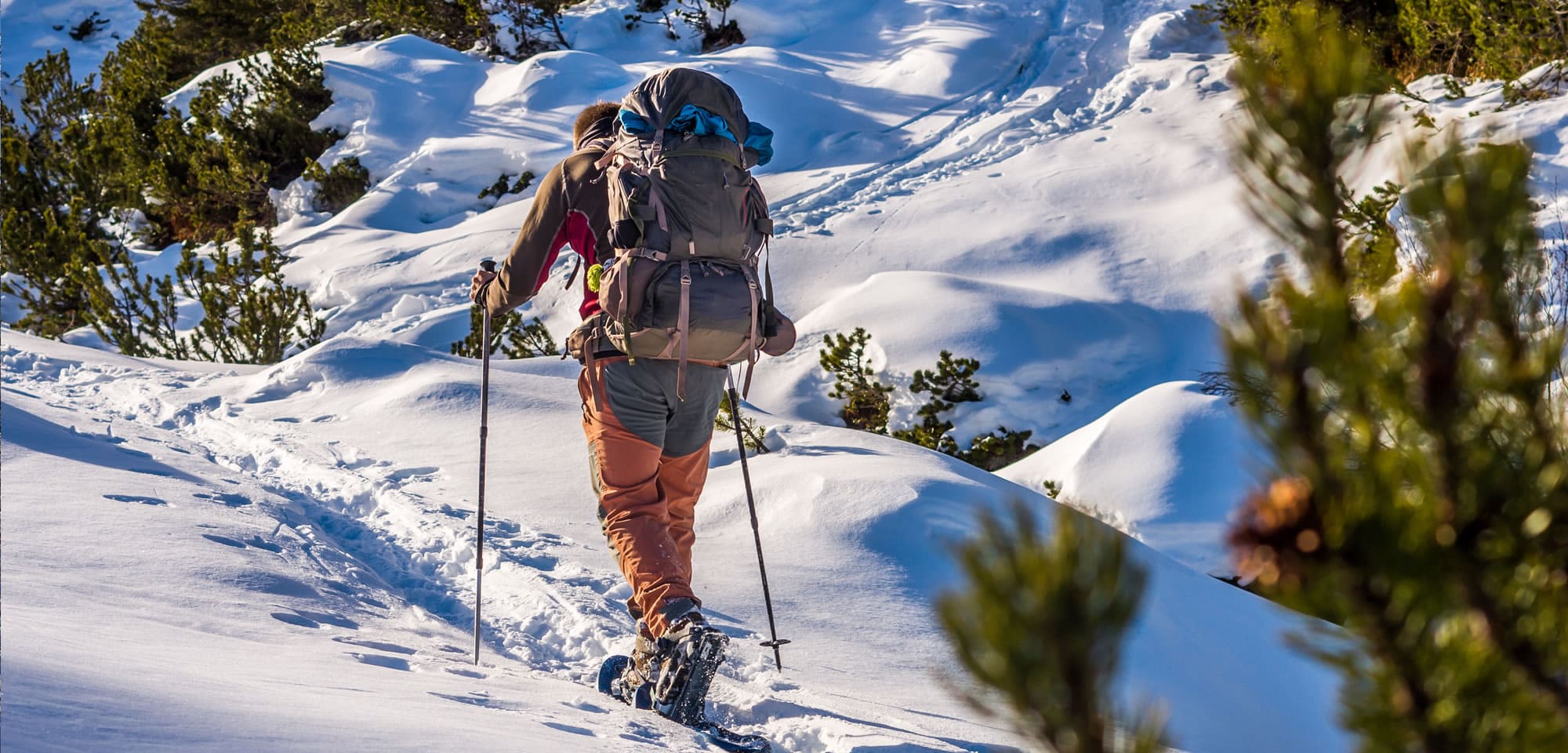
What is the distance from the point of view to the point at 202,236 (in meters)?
13.5

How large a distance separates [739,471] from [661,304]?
2.10 m

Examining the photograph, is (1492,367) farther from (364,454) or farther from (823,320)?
(823,320)

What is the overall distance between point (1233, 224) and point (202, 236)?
12.0 metres

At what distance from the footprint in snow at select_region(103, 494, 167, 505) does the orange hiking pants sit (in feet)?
6.17


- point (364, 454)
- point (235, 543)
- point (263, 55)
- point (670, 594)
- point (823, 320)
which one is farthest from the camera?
point (263, 55)

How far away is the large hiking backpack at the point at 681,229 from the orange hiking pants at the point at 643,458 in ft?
0.30

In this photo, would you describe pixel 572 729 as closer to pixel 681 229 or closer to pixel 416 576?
pixel 681 229

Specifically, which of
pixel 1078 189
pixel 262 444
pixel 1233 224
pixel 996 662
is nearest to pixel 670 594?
pixel 996 662

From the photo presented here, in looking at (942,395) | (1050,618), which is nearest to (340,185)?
(942,395)

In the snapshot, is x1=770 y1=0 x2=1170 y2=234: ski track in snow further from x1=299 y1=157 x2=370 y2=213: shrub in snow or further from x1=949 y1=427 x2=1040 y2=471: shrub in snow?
x1=299 y1=157 x2=370 y2=213: shrub in snow

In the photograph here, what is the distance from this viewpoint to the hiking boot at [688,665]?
261 cm

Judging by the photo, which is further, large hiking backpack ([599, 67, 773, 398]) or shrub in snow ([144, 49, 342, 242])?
shrub in snow ([144, 49, 342, 242])

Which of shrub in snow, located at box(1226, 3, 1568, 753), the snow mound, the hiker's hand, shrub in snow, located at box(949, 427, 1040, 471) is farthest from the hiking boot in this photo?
shrub in snow, located at box(949, 427, 1040, 471)

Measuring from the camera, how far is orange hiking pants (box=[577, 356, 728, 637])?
8.97 feet
